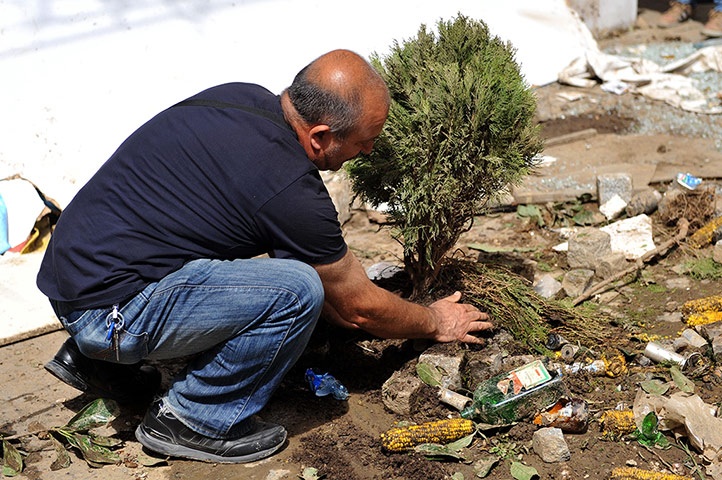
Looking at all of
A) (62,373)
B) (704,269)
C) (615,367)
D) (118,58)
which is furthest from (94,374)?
(704,269)

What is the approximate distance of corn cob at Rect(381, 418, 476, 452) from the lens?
12.0ft

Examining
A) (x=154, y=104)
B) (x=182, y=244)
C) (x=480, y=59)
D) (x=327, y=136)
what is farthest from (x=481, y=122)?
(x=154, y=104)

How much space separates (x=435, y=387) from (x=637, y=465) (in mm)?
990

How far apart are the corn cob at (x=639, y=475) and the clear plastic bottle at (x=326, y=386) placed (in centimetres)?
135

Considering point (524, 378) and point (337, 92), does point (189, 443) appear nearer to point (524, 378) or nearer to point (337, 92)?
point (524, 378)

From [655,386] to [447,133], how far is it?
1.62 metres

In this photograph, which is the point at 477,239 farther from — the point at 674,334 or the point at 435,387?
the point at 435,387

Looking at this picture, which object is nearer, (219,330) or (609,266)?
(219,330)

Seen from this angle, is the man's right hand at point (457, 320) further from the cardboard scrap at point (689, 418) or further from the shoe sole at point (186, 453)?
the shoe sole at point (186, 453)

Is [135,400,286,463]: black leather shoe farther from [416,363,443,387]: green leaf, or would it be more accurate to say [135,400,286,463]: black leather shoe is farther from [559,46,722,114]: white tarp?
[559,46,722,114]: white tarp

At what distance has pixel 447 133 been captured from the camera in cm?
383

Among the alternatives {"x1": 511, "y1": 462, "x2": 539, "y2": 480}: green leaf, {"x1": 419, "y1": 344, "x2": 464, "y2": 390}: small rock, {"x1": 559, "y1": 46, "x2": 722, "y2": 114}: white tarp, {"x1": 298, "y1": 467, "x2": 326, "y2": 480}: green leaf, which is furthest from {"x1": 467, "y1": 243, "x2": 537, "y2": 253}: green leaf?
{"x1": 559, "y1": 46, "x2": 722, "y2": 114}: white tarp

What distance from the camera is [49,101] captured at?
6086 millimetres

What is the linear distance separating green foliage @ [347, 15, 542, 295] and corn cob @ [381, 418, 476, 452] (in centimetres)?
87
